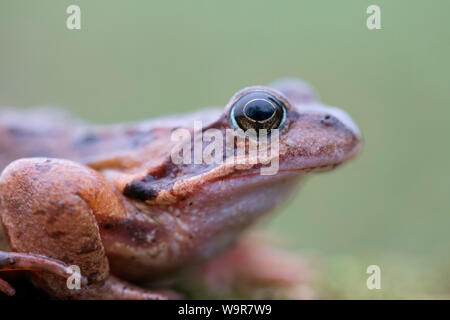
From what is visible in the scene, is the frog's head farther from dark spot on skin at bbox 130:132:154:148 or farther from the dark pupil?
dark spot on skin at bbox 130:132:154:148

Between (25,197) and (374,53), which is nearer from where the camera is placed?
(25,197)

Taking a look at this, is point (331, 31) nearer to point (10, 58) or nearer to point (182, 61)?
point (182, 61)

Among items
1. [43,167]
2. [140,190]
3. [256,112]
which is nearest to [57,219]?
[43,167]

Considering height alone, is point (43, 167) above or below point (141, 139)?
below

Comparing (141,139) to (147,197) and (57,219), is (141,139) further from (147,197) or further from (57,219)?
(57,219)

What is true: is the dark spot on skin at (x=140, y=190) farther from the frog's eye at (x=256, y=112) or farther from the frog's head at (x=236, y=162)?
the frog's eye at (x=256, y=112)

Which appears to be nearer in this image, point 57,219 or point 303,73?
point 57,219
